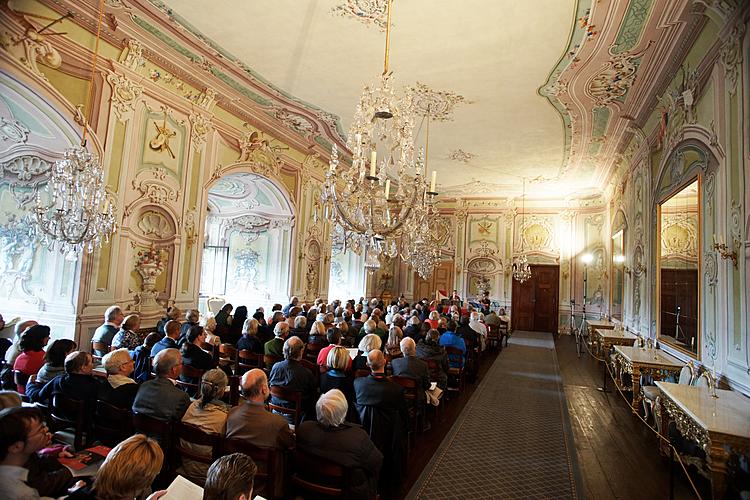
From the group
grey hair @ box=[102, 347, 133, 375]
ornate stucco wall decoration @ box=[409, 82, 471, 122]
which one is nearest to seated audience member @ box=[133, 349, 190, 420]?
grey hair @ box=[102, 347, 133, 375]

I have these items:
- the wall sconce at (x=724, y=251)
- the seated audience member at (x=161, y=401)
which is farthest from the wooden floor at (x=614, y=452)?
the seated audience member at (x=161, y=401)

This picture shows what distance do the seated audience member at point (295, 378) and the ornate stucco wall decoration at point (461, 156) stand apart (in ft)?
25.6

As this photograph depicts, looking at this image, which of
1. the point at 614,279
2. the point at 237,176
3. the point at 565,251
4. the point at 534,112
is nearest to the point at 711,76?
the point at 534,112

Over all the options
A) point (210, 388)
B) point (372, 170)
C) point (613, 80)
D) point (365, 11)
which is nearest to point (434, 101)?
point (365, 11)

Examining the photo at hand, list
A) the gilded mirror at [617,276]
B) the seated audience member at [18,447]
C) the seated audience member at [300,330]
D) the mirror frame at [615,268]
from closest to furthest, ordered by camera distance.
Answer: the seated audience member at [18,447]
the seated audience member at [300,330]
the mirror frame at [615,268]
the gilded mirror at [617,276]

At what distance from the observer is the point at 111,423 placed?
2789 millimetres

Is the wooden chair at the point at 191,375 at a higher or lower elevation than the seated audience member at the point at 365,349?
lower

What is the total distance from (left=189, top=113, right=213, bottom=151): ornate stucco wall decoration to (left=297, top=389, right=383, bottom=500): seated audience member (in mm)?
6025

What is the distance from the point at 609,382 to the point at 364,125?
6401mm

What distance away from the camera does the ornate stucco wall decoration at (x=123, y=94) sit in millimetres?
5602

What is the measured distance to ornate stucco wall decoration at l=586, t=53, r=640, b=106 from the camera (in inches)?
224

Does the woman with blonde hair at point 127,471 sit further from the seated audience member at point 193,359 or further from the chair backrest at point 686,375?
the chair backrest at point 686,375

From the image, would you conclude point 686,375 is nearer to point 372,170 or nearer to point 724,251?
point 724,251

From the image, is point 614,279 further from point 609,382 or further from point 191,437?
point 191,437
